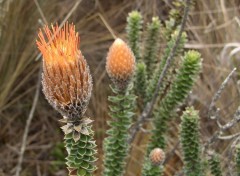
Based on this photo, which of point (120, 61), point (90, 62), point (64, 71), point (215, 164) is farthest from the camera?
point (90, 62)

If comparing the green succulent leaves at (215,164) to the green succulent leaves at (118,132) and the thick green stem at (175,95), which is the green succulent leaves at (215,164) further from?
the green succulent leaves at (118,132)

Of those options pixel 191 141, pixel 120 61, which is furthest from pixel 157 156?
pixel 120 61

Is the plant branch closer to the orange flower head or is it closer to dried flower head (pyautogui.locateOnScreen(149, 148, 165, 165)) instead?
dried flower head (pyautogui.locateOnScreen(149, 148, 165, 165))

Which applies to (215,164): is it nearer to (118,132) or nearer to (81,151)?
(118,132)

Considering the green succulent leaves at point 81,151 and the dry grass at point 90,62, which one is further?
the dry grass at point 90,62

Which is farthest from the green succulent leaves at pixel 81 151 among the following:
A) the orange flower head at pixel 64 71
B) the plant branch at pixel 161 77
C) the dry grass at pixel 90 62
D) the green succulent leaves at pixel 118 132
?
the dry grass at pixel 90 62

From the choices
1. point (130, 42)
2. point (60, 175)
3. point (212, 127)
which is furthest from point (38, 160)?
point (130, 42)
